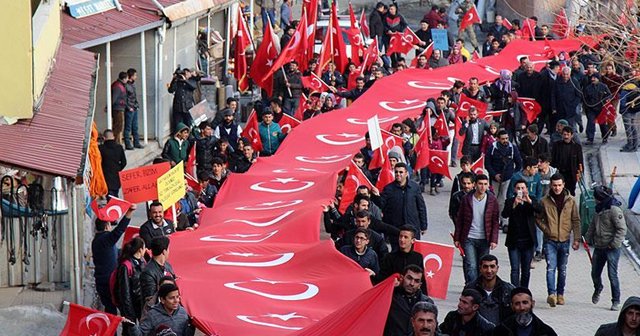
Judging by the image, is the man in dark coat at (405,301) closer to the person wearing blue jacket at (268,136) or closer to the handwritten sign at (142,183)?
the handwritten sign at (142,183)

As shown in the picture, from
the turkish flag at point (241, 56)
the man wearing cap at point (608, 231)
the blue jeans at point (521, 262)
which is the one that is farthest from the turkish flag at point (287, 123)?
the man wearing cap at point (608, 231)

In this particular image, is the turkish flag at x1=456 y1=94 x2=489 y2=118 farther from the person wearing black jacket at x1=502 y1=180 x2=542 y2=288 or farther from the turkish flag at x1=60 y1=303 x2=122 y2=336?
the turkish flag at x1=60 y1=303 x2=122 y2=336

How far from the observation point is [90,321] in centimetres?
1367

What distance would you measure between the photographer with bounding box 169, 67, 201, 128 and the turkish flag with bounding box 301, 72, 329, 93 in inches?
78.1

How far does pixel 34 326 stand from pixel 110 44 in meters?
12.1

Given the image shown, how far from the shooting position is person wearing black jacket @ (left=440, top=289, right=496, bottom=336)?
13250mm

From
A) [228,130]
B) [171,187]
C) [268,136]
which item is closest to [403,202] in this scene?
[171,187]

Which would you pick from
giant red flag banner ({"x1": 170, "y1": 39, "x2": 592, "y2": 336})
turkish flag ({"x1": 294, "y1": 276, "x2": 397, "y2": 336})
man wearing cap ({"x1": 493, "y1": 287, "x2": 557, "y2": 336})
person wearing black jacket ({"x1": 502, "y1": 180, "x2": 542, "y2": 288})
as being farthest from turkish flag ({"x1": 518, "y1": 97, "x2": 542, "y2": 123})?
man wearing cap ({"x1": 493, "y1": 287, "x2": 557, "y2": 336})

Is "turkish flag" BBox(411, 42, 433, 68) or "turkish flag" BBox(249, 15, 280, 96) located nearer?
"turkish flag" BBox(249, 15, 280, 96)

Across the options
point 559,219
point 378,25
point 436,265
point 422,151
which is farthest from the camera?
point 378,25

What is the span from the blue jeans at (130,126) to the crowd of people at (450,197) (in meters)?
0.03

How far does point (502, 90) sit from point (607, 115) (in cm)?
176

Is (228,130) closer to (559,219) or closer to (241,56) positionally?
(241,56)

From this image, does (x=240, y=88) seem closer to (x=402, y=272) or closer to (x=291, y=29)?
(x=291, y=29)
